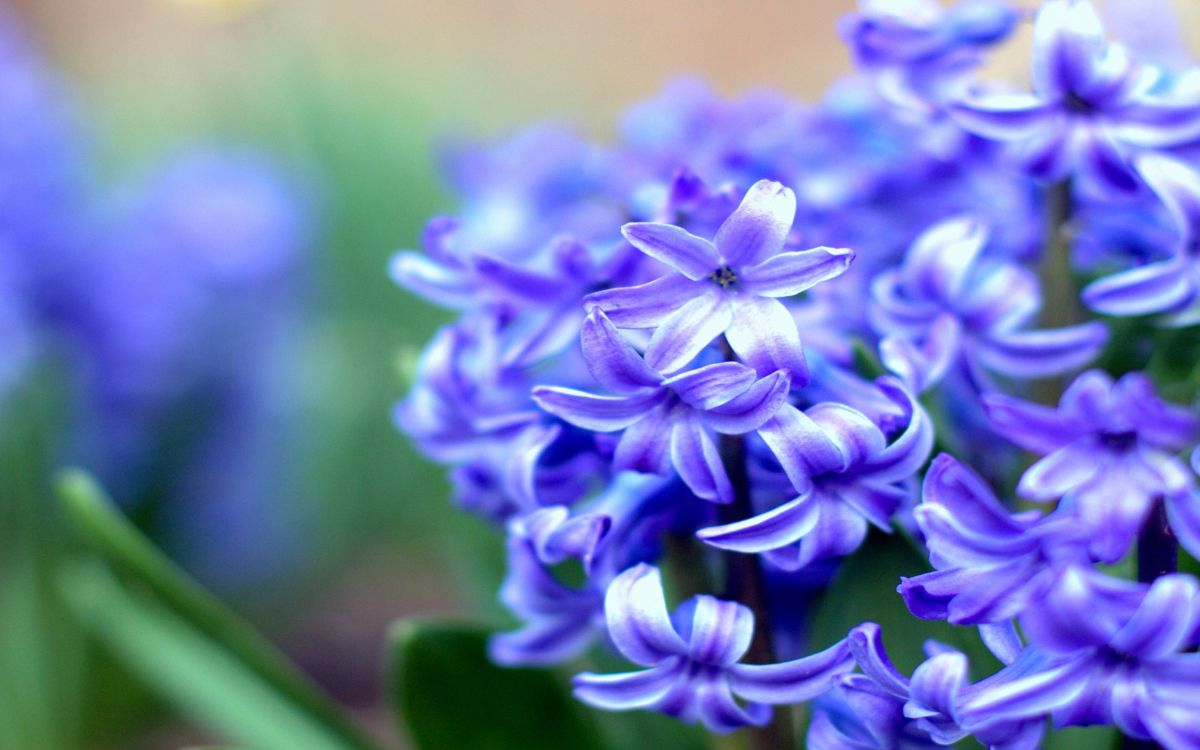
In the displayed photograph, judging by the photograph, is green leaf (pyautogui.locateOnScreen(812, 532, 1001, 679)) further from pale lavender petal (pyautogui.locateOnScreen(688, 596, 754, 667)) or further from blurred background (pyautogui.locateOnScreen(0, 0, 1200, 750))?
blurred background (pyautogui.locateOnScreen(0, 0, 1200, 750))

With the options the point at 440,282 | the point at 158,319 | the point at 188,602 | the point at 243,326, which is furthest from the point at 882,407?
the point at 243,326

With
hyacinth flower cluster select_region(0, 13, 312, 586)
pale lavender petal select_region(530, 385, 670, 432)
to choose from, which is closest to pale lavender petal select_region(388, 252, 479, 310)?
pale lavender petal select_region(530, 385, 670, 432)

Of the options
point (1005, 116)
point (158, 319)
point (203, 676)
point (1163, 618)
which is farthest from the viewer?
point (158, 319)

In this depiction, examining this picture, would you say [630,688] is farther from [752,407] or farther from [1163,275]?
[1163,275]

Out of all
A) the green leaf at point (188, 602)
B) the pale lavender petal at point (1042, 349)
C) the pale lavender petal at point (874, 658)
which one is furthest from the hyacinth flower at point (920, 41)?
the green leaf at point (188, 602)

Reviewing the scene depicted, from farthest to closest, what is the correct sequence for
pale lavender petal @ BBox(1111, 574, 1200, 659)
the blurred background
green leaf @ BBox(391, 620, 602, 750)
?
1. the blurred background
2. green leaf @ BBox(391, 620, 602, 750)
3. pale lavender petal @ BBox(1111, 574, 1200, 659)
